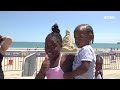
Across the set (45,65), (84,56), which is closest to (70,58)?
(84,56)

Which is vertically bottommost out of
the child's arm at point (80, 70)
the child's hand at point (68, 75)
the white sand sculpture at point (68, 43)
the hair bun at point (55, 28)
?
the child's hand at point (68, 75)

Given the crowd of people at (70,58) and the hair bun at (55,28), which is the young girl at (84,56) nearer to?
the crowd of people at (70,58)

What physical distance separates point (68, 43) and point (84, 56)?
0.79ft

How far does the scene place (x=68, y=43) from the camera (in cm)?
242

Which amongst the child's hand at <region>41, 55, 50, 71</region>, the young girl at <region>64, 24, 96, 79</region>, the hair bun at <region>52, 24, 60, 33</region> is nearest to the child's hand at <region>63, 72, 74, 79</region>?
the young girl at <region>64, 24, 96, 79</region>

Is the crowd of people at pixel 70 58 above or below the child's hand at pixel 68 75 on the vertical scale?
above

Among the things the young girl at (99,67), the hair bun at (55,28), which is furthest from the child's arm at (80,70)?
the hair bun at (55,28)

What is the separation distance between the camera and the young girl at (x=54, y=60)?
231 cm

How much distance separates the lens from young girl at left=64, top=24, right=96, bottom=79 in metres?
2.28

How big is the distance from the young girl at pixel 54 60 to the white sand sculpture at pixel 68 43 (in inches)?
1.8

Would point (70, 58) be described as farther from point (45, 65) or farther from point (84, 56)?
point (45, 65)
